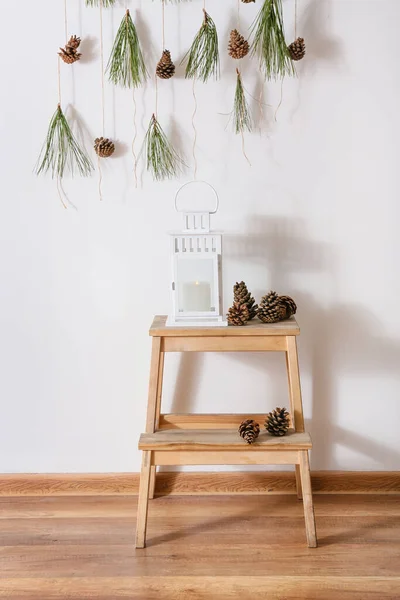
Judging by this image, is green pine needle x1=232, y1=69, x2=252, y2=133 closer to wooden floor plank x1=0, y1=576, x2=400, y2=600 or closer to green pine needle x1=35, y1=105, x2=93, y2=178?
green pine needle x1=35, y1=105, x2=93, y2=178

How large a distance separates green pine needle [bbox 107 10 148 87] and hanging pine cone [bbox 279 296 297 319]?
0.81m

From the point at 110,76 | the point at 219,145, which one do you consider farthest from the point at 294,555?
the point at 110,76

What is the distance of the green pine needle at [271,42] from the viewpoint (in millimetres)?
2270

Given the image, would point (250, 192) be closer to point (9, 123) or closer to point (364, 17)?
point (364, 17)

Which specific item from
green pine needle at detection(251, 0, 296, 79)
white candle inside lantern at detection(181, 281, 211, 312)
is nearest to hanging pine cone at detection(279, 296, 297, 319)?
white candle inside lantern at detection(181, 281, 211, 312)

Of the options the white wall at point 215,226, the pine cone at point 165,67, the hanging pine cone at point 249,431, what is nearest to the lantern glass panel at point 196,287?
the white wall at point 215,226

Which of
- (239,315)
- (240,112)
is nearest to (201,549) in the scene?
(239,315)

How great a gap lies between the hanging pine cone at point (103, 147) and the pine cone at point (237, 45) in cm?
47

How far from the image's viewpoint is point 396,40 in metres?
2.33

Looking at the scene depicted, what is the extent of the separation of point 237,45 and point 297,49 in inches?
7.2

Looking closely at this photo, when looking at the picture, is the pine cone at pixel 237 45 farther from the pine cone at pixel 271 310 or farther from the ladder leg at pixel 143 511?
the ladder leg at pixel 143 511

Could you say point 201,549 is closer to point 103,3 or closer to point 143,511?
point 143,511

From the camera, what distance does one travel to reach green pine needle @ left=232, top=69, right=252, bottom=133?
2.32 m

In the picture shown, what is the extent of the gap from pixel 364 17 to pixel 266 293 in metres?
0.91
